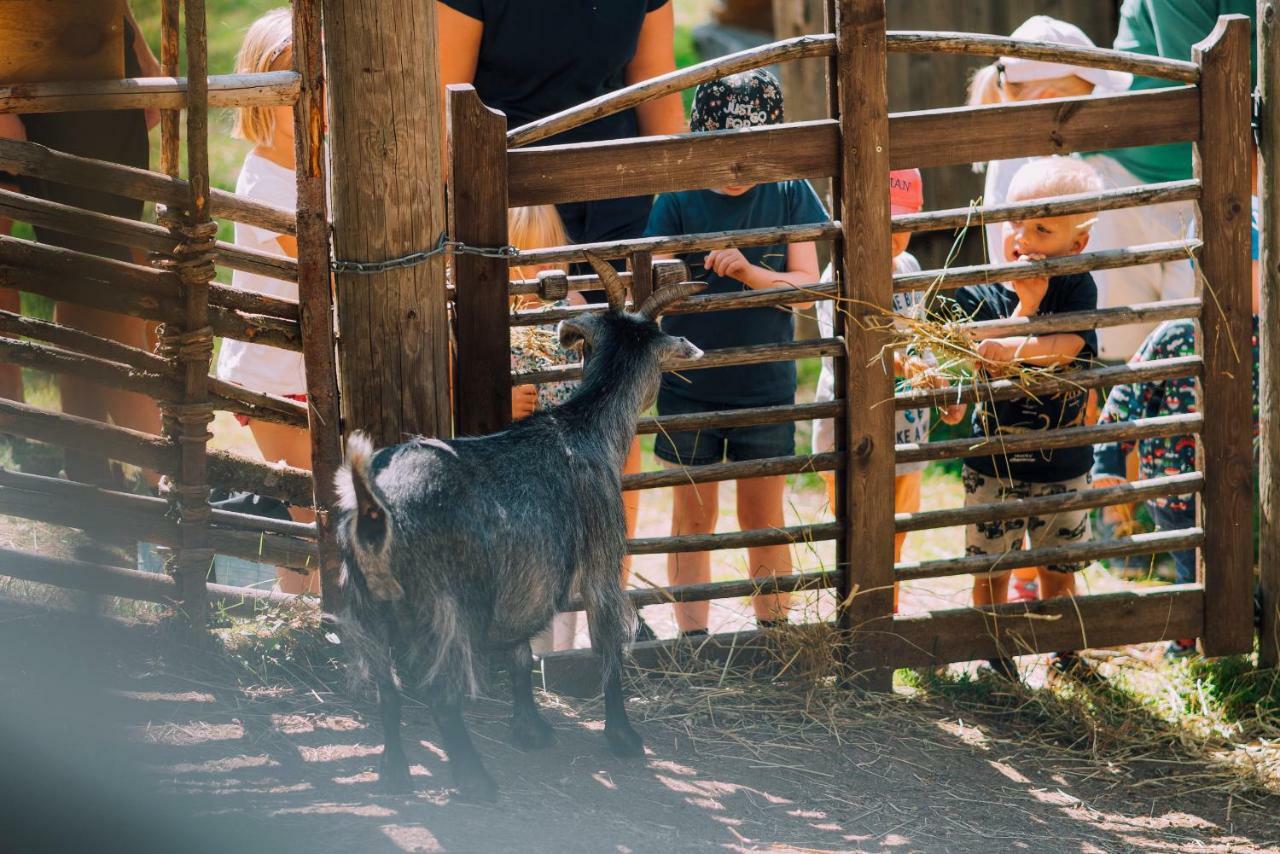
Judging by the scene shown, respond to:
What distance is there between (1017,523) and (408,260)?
2.42 metres

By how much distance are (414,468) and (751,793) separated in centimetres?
134

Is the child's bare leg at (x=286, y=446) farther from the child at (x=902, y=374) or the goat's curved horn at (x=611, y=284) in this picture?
the child at (x=902, y=374)

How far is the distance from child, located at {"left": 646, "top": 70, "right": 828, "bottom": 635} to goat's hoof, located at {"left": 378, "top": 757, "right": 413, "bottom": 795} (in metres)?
1.40

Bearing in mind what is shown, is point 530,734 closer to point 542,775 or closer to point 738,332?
point 542,775

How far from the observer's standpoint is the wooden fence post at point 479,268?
412 cm

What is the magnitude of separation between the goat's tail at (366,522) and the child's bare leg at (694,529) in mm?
1659

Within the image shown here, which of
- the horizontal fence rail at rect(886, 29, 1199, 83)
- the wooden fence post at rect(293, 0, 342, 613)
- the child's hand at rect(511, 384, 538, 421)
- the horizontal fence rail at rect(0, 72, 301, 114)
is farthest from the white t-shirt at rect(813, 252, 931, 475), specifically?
the horizontal fence rail at rect(0, 72, 301, 114)

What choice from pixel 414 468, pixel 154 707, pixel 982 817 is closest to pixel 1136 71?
pixel 982 817

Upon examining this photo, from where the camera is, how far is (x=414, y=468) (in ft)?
11.5

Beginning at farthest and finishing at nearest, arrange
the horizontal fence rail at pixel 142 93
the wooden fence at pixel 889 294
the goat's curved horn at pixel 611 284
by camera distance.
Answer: the wooden fence at pixel 889 294 < the goat's curved horn at pixel 611 284 < the horizontal fence rail at pixel 142 93

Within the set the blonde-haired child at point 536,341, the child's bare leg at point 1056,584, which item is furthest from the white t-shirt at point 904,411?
the blonde-haired child at point 536,341

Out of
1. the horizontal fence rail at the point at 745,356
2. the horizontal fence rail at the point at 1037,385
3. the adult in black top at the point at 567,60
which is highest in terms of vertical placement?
the adult in black top at the point at 567,60

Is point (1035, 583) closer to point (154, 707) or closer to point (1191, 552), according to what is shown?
point (1191, 552)

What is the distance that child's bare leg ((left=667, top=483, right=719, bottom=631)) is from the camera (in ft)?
16.4
